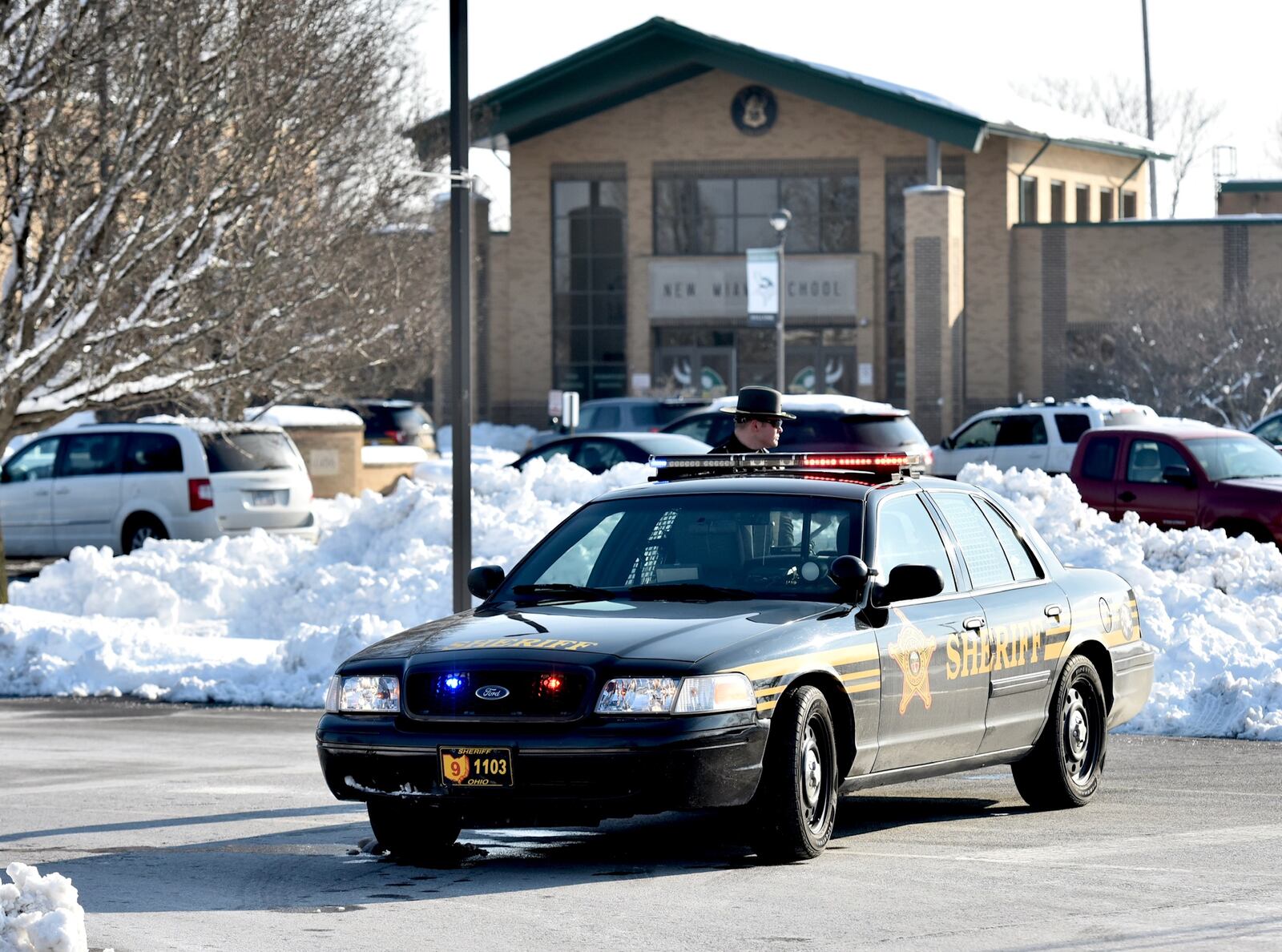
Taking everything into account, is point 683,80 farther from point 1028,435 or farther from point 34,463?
point 34,463

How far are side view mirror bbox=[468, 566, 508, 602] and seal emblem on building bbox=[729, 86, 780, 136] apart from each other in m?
47.2

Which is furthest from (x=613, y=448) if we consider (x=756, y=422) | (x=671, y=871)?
(x=671, y=871)

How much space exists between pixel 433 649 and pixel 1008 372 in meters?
47.9

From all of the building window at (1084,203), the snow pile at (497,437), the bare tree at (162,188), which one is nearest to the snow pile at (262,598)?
the bare tree at (162,188)

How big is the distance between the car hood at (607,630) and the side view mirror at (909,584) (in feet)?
0.85

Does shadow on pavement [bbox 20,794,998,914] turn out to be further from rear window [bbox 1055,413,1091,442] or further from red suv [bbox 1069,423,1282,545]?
rear window [bbox 1055,413,1091,442]

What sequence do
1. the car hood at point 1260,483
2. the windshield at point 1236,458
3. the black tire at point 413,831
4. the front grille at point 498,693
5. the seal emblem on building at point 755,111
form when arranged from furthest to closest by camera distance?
the seal emblem on building at point 755,111, the windshield at point 1236,458, the car hood at point 1260,483, the black tire at point 413,831, the front grille at point 498,693

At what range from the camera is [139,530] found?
24.9 meters

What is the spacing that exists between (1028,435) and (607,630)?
2426 centimetres

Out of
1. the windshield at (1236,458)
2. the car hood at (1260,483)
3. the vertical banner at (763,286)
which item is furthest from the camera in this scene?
the vertical banner at (763,286)

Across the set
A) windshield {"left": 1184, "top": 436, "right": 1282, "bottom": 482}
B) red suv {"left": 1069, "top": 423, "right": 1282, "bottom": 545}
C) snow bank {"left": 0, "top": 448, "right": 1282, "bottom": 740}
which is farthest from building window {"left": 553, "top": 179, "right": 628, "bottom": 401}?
windshield {"left": 1184, "top": 436, "right": 1282, "bottom": 482}

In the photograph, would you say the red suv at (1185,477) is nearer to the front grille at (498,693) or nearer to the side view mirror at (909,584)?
the side view mirror at (909,584)

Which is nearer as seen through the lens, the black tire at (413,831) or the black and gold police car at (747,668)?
the black and gold police car at (747,668)

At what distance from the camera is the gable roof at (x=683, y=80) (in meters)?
51.8
